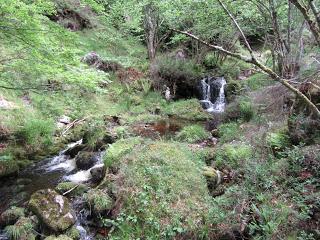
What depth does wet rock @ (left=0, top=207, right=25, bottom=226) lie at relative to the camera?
6219mm

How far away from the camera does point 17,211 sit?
6324 millimetres

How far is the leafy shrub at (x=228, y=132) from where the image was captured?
9.79 m

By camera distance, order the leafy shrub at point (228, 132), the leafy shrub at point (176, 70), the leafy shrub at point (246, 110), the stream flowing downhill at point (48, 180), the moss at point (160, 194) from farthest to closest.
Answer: the leafy shrub at point (176, 70) < the leafy shrub at point (246, 110) < the leafy shrub at point (228, 132) < the stream flowing downhill at point (48, 180) < the moss at point (160, 194)

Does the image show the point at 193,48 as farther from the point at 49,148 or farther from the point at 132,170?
the point at 132,170

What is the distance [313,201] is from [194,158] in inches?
129

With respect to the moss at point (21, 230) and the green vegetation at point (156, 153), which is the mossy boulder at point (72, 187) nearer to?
the green vegetation at point (156, 153)

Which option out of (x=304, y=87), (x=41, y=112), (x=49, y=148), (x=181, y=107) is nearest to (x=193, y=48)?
(x=181, y=107)

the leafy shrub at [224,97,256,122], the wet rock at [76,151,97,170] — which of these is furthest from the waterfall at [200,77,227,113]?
the wet rock at [76,151,97,170]

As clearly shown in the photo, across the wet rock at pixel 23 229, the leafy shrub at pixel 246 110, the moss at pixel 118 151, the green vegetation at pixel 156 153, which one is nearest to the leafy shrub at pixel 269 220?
the green vegetation at pixel 156 153

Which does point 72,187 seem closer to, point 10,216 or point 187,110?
point 10,216

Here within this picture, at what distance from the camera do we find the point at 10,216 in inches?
247

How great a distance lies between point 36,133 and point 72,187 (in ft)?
11.2

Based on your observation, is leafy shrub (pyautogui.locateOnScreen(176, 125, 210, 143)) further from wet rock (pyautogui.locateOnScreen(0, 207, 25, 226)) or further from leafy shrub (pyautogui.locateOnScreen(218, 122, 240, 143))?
wet rock (pyautogui.locateOnScreen(0, 207, 25, 226))

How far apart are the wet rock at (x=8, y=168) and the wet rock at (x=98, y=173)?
2351 millimetres
